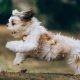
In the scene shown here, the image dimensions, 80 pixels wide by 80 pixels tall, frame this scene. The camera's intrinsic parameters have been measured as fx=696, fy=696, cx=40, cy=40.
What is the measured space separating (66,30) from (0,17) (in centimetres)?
224

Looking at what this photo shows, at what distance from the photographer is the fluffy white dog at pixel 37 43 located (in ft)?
40.3

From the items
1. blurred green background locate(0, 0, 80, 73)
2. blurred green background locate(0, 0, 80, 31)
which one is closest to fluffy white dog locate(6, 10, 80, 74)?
blurred green background locate(0, 0, 80, 73)

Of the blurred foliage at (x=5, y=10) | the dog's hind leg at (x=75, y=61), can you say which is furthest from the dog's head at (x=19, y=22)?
the blurred foliage at (x=5, y=10)

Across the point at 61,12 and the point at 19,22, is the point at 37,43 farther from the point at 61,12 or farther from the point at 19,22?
the point at 61,12

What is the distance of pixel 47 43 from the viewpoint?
40.7 ft

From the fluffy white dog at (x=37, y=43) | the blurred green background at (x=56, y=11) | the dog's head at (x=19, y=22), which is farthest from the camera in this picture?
the blurred green background at (x=56, y=11)

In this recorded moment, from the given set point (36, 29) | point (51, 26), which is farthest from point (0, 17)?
point (36, 29)

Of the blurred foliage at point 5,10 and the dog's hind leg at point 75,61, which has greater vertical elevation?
the blurred foliage at point 5,10

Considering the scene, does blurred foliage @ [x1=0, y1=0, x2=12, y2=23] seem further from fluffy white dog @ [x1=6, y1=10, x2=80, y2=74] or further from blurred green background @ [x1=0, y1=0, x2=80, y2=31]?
fluffy white dog @ [x1=6, y1=10, x2=80, y2=74]

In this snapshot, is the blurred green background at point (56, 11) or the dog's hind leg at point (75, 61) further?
the blurred green background at point (56, 11)

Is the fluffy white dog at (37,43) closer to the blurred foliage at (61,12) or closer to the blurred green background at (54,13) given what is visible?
the blurred green background at (54,13)

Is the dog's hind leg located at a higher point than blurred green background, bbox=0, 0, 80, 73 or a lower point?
lower

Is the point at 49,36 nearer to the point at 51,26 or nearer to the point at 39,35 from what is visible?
the point at 39,35

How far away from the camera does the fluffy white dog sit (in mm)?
12297
